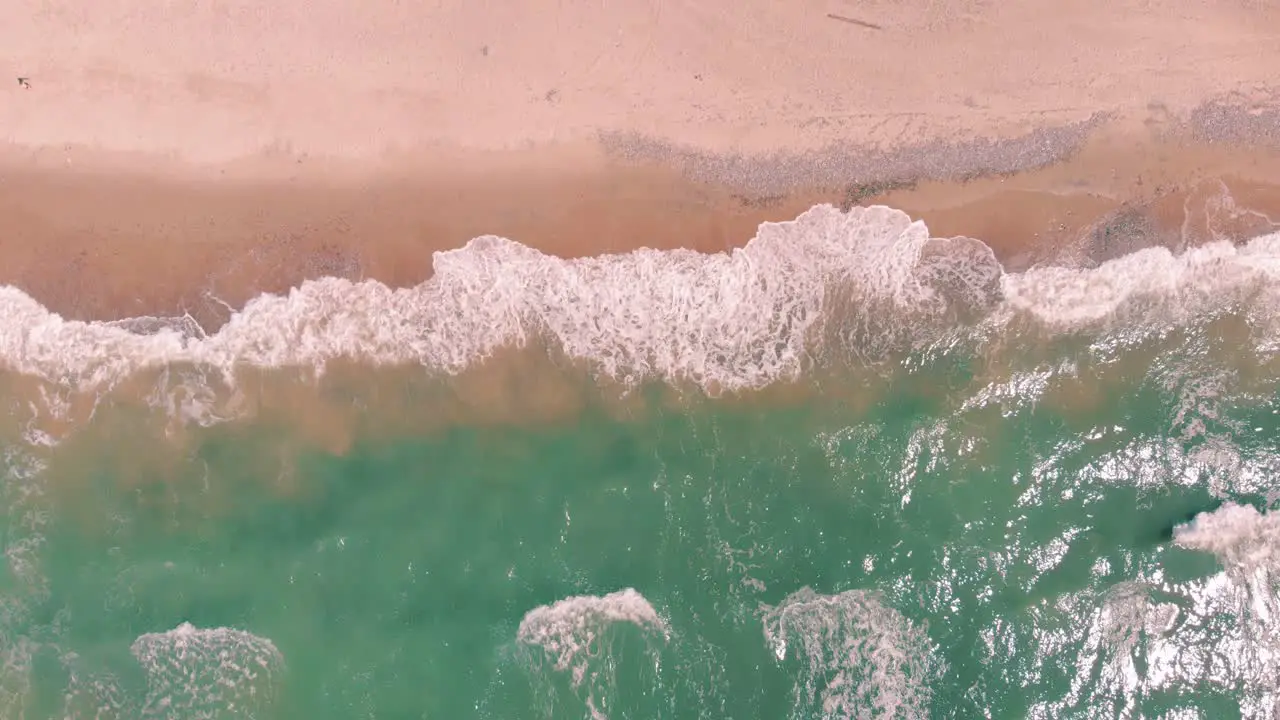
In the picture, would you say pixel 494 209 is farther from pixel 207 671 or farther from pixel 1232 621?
pixel 1232 621

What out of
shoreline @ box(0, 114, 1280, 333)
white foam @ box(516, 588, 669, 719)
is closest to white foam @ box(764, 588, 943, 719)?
white foam @ box(516, 588, 669, 719)

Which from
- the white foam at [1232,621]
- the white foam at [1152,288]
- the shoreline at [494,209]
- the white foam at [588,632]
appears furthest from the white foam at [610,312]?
the white foam at [1232,621]

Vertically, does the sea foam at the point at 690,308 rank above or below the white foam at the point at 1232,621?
above

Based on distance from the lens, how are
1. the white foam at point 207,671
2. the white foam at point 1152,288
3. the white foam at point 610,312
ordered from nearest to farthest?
the white foam at point 207,671 → the white foam at point 610,312 → the white foam at point 1152,288

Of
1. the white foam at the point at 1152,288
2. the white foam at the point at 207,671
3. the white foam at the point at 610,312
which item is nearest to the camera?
the white foam at the point at 207,671

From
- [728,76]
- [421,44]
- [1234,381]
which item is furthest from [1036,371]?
[421,44]

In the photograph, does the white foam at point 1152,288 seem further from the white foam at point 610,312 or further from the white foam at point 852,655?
the white foam at point 852,655

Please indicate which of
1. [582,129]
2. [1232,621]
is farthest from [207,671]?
[1232,621]
